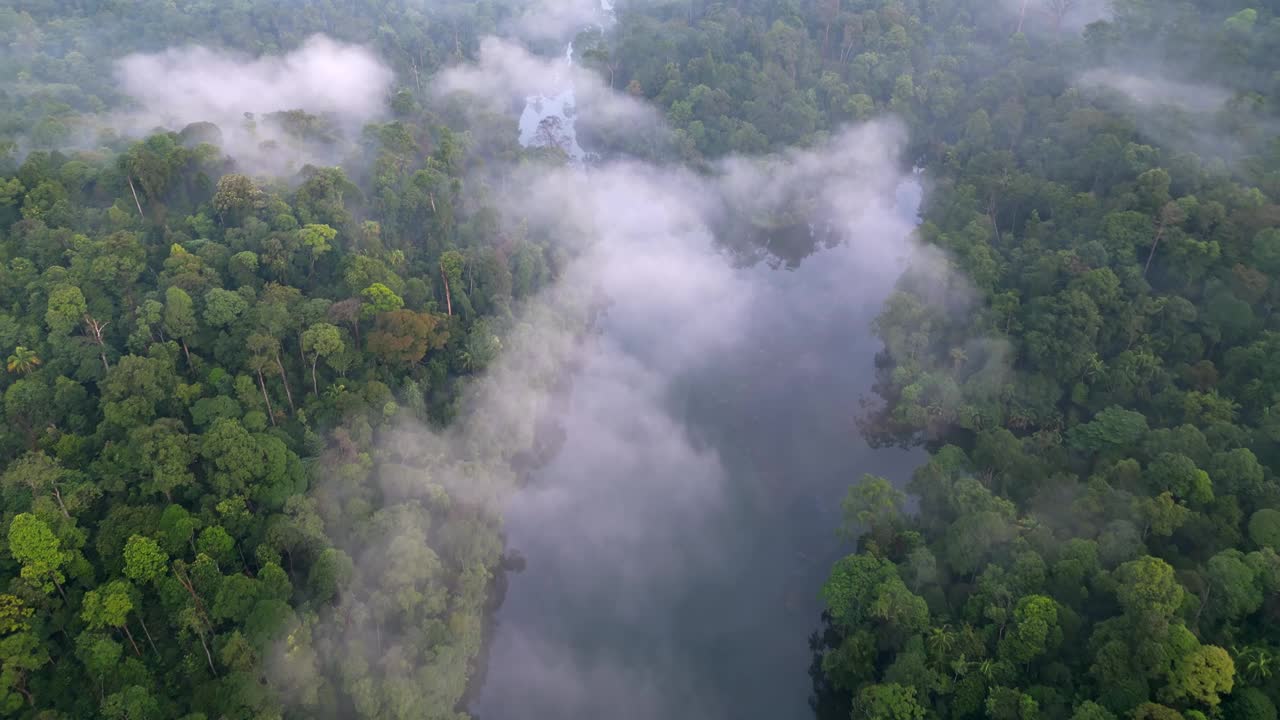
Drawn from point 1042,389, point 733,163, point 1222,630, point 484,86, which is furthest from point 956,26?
point 1222,630

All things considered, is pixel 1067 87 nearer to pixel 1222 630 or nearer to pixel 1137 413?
pixel 1137 413

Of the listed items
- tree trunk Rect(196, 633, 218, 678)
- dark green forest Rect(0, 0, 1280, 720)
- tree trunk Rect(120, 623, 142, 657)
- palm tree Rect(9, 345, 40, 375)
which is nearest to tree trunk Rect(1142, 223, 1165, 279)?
dark green forest Rect(0, 0, 1280, 720)

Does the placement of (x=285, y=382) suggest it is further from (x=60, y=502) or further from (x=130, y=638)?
(x=130, y=638)

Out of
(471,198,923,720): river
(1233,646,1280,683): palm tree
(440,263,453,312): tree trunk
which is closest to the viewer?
(1233,646,1280,683): palm tree

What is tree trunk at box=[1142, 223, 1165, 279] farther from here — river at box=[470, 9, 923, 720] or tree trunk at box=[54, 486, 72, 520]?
tree trunk at box=[54, 486, 72, 520]

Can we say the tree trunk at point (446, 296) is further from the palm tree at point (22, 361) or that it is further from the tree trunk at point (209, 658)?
the tree trunk at point (209, 658)

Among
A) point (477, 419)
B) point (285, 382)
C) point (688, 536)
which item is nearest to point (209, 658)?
point (285, 382)

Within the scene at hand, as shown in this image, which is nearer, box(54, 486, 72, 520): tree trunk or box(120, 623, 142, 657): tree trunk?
box(120, 623, 142, 657): tree trunk
